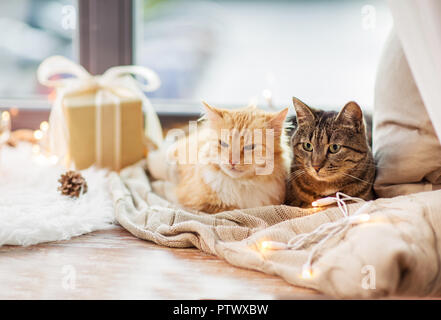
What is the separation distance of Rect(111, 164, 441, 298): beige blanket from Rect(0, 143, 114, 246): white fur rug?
90 millimetres

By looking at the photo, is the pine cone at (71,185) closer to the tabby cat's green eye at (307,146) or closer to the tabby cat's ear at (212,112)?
the tabby cat's ear at (212,112)

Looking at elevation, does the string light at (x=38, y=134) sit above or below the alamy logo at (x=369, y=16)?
below

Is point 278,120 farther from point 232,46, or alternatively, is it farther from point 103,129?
point 232,46

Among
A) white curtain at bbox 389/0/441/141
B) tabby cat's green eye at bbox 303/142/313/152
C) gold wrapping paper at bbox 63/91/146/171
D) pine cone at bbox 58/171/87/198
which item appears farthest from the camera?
gold wrapping paper at bbox 63/91/146/171

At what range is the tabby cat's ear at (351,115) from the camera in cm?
112

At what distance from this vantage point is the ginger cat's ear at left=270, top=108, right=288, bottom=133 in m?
1.20

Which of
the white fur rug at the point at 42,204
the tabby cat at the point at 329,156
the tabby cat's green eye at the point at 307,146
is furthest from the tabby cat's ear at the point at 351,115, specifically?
the white fur rug at the point at 42,204

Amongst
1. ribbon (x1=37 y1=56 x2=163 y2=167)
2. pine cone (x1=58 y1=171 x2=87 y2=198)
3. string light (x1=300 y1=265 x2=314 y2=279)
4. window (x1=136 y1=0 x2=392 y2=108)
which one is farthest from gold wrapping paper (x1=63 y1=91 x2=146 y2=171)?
string light (x1=300 y1=265 x2=314 y2=279)

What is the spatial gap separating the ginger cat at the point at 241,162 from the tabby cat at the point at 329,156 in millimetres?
54

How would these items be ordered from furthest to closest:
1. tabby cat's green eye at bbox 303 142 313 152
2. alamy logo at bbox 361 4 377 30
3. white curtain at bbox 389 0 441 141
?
alamy logo at bbox 361 4 377 30, tabby cat's green eye at bbox 303 142 313 152, white curtain at bbox 389 0 441 141

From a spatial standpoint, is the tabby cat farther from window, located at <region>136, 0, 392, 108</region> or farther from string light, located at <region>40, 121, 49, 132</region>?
string light, located at <region>40, 121, 49, 132</region>

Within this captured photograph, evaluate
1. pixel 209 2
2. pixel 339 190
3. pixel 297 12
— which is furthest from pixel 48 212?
pixel 297 12

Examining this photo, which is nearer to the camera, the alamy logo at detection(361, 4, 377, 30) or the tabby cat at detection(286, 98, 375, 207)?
the tabby cat at detection(286, 98, 375, 207)

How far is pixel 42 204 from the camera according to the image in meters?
1.30
